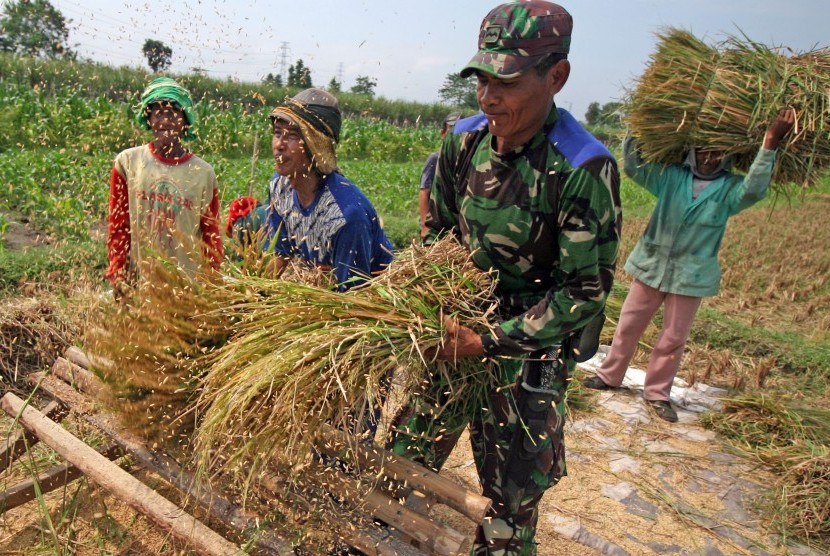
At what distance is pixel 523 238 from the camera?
1.90m

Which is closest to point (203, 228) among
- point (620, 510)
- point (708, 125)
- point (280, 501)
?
point (280, 501)

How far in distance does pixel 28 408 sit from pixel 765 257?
9516 millimetres

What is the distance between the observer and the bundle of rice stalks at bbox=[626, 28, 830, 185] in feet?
12.1

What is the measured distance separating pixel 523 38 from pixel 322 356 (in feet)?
3.40

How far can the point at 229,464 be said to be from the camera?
5.85 feet

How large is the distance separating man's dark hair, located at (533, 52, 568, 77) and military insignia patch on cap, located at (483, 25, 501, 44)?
0.44ft

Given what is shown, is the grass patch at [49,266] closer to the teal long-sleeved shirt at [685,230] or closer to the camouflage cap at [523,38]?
the camouflage cap at [523,38]

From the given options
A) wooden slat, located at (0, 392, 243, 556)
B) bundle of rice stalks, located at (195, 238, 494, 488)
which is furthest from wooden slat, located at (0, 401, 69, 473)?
bundle of rice stalks, located at (195, 238, 494, 488)

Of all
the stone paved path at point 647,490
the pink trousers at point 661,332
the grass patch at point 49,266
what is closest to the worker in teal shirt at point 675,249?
the pink trousers at point 661,332

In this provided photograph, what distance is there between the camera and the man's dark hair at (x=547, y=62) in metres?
1.75

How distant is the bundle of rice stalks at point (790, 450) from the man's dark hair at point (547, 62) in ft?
9.21

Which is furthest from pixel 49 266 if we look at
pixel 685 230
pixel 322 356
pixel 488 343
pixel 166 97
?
pixel 685 230

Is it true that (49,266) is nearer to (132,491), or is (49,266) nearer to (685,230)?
(132,491)

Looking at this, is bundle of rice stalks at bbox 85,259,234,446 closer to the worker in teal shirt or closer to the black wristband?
the black wristband
